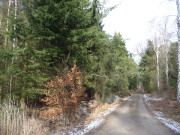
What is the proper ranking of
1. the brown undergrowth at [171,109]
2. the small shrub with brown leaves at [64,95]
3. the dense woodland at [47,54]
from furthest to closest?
the brown undergrowth at [171,109] < the dense woodland at [47,54] < the small shrub with brown leaves at [64,95]

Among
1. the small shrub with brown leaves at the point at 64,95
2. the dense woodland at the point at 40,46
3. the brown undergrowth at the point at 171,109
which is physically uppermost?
the dense woodland at the point at 40,46

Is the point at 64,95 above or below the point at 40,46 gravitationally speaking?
below

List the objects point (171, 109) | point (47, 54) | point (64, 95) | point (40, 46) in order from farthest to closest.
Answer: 1. point (171, 109)
2. point (40, 46)
3. point (47, 54)
4. point (64, 95)

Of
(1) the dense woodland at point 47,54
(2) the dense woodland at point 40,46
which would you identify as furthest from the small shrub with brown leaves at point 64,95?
(2) the dense woodland at point 40,46

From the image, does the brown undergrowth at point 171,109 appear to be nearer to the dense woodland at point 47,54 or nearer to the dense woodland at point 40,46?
the dense woodland at point 47,54

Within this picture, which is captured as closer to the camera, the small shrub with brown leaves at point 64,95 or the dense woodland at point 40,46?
the small shrub with brown leaves at point 64,95

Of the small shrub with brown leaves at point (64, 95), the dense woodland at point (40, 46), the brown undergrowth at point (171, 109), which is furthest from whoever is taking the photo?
the brown undergrowth at point (171, 109)

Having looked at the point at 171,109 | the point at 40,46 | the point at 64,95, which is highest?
the point at 40,46

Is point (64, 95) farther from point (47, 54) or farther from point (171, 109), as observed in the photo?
point (171, 109)

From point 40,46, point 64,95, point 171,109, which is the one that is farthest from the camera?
point 171,109

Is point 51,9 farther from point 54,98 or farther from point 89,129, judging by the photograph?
point 89,129

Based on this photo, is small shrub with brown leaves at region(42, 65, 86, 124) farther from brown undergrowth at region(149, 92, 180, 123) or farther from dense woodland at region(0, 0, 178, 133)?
brown undergrowth at region(149, 92, 180, 123)

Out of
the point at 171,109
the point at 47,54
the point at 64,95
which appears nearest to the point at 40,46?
the point at 47,54

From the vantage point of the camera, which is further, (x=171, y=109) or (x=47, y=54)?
(x=171, y=109)
